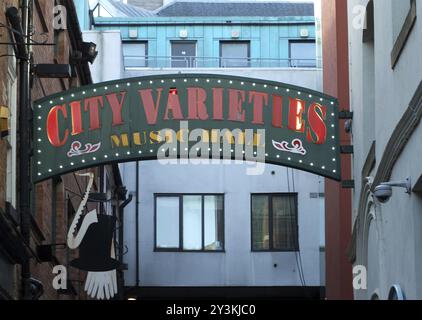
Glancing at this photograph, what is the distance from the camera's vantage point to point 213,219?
3500 cm

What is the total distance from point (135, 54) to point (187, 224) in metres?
7.00

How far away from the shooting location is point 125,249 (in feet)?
112

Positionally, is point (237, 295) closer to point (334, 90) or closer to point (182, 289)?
point (182, 289)

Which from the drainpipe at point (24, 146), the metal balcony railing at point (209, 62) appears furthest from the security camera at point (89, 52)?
the metal balcony railing at point (209, 62)

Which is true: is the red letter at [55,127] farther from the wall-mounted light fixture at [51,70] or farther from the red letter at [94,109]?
the wall-mounted light fixture at [51,70]

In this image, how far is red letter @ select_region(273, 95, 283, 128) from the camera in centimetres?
1563

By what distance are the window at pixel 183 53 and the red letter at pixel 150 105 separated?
884 inches

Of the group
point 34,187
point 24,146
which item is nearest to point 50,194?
point 34,187

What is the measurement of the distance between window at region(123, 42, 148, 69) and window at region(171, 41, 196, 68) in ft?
3.04

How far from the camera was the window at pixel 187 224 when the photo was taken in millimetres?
34875

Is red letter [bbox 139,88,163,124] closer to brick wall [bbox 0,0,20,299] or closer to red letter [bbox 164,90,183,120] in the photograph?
red letter [bbox 164,90,183,120]
